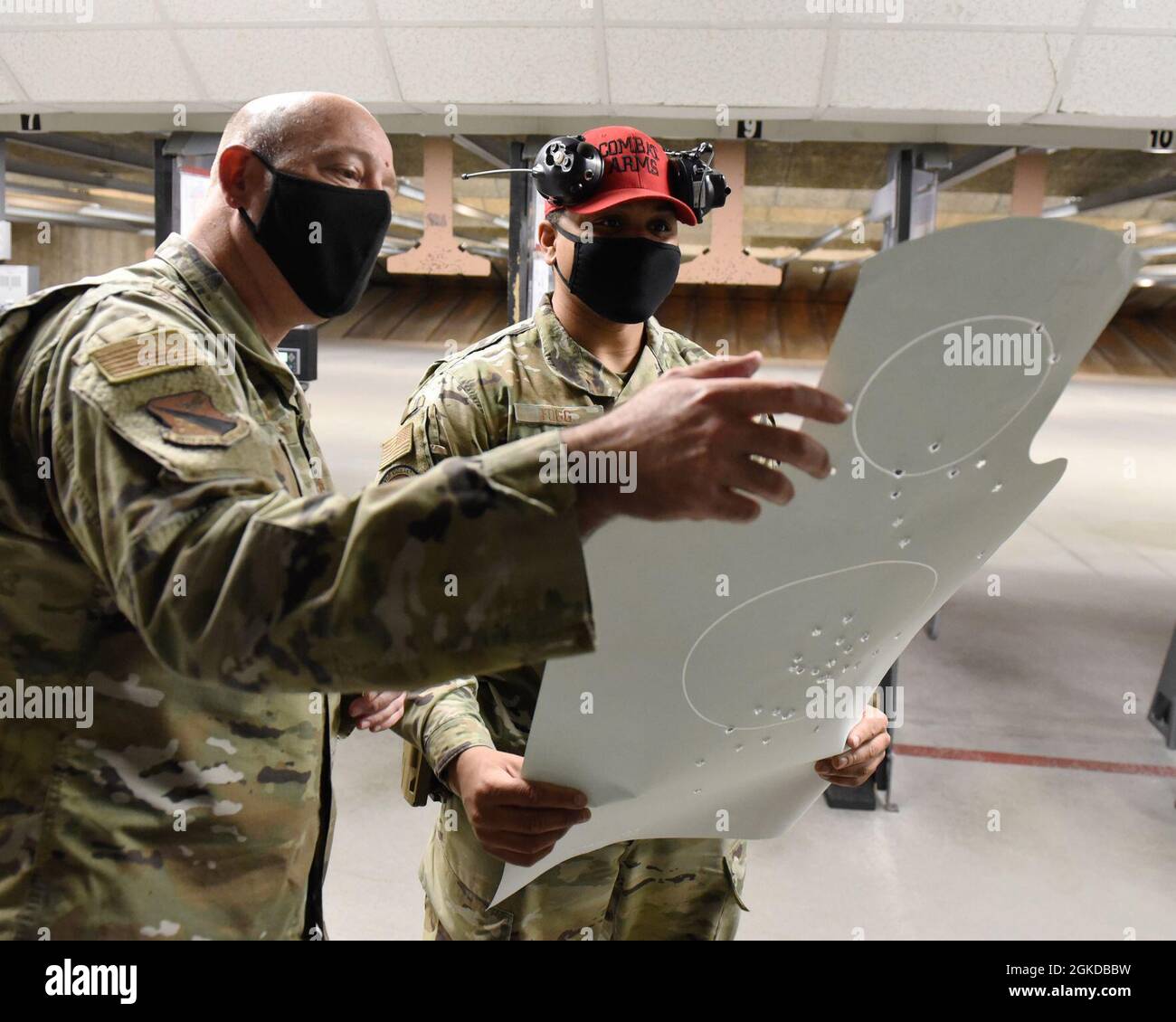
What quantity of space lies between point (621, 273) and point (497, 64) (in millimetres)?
1890

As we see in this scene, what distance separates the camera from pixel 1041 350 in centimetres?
74

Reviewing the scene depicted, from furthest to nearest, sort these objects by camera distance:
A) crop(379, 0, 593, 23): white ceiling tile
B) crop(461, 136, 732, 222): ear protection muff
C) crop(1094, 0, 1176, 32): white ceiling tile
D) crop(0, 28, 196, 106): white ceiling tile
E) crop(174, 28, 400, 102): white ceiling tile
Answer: crop(0, 28, 196, 106): white ceiling tile, crop(174, 28, 400, 102): white ceiling tile, crop(379, 0, 593, 23): white ceiling tile, crop(1094, 0, 1176, 32): white ceiling tile, crop(461, 136, 732, 222): ear protection muff

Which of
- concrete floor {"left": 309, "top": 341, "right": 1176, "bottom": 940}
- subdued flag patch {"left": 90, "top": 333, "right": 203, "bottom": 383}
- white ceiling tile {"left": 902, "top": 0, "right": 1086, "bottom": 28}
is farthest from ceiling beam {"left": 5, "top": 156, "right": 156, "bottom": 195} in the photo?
subdued flag patch {"left": 90, "top": 333, "right": 203, "bottom": 383}

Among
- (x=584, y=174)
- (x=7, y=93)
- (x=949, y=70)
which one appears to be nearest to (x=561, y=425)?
(x=584, y=174)

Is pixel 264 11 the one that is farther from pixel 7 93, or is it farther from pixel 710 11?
pixel 710 11

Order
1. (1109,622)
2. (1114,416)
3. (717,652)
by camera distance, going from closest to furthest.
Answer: (717,652), (1109,622), (1114,416)

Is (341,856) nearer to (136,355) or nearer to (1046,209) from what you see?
(136,355)

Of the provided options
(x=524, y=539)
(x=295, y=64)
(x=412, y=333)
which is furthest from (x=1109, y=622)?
(x=412, y=333)

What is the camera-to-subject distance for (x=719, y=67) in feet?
9.84

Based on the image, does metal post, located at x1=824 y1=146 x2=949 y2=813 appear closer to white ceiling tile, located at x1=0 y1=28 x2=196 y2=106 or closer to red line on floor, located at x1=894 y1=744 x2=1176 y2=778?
red line on floor, located at x1=894 y1=744 x2=1176 y2=778

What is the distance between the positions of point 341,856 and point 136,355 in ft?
8.92

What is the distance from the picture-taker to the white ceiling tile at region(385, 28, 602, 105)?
10.0 feet

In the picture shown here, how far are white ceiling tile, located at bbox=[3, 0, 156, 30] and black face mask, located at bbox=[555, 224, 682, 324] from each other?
239 centimetres
